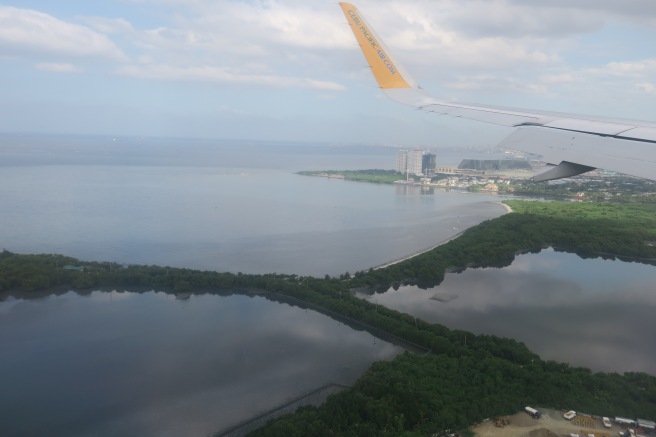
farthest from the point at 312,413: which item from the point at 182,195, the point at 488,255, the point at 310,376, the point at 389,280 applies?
the point at 182,195

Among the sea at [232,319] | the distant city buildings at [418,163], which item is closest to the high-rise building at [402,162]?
the distant city buildings at [418,163]

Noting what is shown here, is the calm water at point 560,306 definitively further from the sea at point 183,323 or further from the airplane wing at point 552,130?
the airplane wing at point 552,130

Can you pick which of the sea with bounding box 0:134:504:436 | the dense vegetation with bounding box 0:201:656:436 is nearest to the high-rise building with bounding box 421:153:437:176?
the sea with bounding box 0:134:504:436

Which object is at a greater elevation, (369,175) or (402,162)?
(402,162)

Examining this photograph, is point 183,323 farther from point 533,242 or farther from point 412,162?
point 412,162

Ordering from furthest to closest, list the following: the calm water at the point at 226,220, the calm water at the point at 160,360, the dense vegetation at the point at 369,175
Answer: the dense vegetation at the point at 369,175 → the calm water at the point at 226,220 → the calm water at the point at 160,360

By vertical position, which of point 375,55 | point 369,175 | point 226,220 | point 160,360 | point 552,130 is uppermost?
point 375,55

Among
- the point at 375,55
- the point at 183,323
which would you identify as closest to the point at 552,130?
the point at 375,55

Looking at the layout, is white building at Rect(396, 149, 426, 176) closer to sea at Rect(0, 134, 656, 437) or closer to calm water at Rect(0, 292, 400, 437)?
sea at Rect(0, 134, 656, 437)
